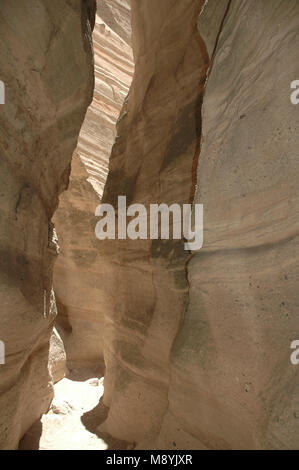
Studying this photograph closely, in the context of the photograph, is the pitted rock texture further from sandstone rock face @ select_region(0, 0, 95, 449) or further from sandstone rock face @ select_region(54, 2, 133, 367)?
sandstone rock face @ select_region(54, 2, 133, 367)

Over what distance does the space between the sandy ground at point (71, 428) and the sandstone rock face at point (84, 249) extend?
8.07 ft

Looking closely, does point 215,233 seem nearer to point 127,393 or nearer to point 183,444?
point 183,444

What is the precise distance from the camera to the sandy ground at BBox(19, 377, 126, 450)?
12.1ft

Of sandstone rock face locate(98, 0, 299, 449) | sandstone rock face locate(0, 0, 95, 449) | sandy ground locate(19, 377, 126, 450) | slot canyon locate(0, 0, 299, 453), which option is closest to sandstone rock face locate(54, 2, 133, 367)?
sandy ground locate(19, 377, 126, 450)

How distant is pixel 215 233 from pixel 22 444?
3342 millimetres

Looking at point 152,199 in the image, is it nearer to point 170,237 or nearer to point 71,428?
point 170,237

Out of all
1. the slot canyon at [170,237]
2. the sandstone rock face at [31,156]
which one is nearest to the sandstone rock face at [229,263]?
the slot canyon at [170,237]

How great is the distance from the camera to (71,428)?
4.22m

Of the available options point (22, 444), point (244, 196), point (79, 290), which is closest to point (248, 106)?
point (244, 196)

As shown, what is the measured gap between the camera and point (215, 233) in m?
2.34

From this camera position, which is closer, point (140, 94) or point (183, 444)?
point (183, 444)

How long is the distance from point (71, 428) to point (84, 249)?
15.2 feet

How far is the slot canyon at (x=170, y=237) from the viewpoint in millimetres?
1984

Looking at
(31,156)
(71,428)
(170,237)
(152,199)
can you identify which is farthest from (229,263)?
(71,428)
